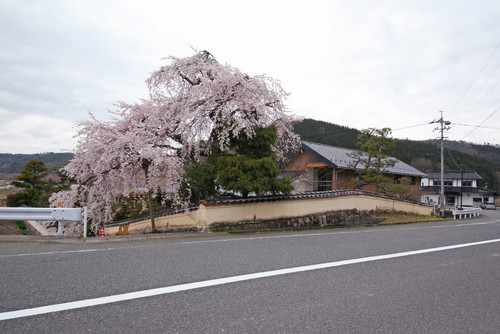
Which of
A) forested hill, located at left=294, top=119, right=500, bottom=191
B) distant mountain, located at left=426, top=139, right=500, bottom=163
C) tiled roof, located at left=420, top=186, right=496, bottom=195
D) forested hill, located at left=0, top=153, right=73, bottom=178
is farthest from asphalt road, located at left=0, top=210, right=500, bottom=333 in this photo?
distant mountain, located at left=426, top=139, right=500, bottom=163

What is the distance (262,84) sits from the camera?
11359mm

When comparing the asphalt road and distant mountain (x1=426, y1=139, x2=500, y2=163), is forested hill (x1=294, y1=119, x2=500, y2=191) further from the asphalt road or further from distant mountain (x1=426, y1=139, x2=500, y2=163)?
the asphalt road

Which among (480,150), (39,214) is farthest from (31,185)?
(480,150)

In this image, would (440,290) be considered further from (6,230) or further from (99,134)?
(6,230)

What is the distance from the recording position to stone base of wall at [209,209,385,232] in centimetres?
1040

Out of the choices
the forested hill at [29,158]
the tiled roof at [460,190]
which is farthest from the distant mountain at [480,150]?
the forested hill at [29,158]

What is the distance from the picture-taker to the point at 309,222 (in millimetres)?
13156

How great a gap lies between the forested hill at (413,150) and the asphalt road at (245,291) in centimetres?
3725

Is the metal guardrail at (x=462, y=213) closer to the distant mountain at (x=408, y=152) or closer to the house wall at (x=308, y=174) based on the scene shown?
the house wall at (x=308, y=174)

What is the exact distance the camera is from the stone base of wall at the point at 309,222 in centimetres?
1040

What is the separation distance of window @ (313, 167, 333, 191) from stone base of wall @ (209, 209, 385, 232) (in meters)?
5.69

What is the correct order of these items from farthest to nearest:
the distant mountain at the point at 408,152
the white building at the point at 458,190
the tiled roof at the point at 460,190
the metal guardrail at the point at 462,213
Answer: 1. the white building at the point at 458,190
2. the tiled roof at the point at 460,190
3. the distant mountain at the point at 408,152
4. the metal guardrail at the point at 462,213

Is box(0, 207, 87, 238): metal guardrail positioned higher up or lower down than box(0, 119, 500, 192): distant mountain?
lower down

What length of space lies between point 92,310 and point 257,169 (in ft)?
24.8
